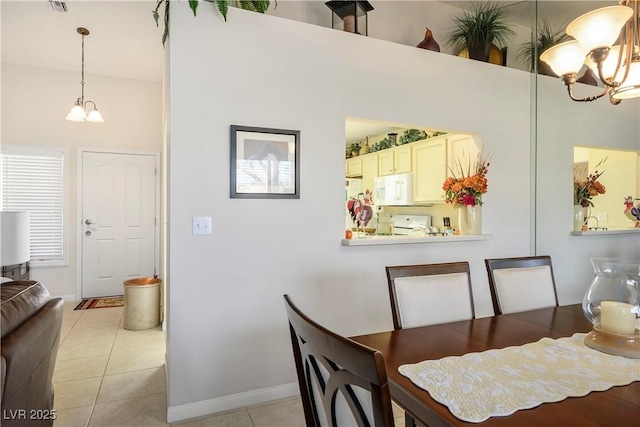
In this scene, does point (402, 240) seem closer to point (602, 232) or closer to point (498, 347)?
point (498, 347)

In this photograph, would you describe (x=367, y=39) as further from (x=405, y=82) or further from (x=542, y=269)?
(x=542, y=269)

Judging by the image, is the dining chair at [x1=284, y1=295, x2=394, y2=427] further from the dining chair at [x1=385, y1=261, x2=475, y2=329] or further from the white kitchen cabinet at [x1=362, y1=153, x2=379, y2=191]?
the white kitchen cabinet at [x1=362, y1=153, x2=379, y2=191]

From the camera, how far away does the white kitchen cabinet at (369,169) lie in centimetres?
582

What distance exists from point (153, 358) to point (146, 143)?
323 centimetres

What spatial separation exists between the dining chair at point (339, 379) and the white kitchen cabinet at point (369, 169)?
16.3 feet

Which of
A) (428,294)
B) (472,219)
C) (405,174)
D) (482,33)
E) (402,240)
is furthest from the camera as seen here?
(405,174)

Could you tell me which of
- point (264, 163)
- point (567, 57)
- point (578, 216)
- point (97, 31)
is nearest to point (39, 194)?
point (97, 31)

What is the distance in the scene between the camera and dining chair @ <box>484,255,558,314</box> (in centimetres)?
194

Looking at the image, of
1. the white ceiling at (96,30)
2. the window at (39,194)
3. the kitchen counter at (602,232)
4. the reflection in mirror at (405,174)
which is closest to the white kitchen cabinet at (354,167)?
the reflection in mirror at (405,174)

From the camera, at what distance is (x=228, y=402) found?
2.27 metres

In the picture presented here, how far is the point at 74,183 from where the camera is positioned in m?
4.82

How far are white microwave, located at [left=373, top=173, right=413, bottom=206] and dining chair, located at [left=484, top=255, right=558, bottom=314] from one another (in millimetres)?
2742

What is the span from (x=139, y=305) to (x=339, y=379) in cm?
354

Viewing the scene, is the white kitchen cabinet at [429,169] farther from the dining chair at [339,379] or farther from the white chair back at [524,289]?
the dining chair at [339,379]
